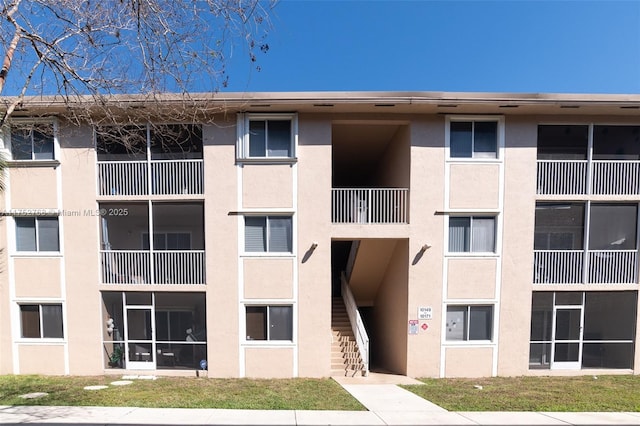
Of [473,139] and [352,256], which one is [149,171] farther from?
[473,139]

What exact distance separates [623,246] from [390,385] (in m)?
8.07

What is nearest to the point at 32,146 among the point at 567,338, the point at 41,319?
the point at 41,319

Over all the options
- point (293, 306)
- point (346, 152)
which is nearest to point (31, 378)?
point (293, 306)

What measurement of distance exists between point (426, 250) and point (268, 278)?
4653 mm

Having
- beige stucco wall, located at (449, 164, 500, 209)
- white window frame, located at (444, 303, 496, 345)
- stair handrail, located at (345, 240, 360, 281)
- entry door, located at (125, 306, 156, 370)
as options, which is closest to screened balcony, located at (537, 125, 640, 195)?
beige stucco wall, located at (449, 164, 500, 209)

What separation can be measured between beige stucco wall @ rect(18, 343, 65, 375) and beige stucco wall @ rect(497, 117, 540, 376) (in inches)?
508

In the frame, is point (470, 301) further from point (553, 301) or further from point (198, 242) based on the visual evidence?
point (198, 242)

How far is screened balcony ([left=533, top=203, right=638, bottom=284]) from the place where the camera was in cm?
847

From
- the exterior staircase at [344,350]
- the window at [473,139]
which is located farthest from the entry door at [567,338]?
the exterior staircase at [344,350]

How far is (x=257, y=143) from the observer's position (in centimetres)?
830

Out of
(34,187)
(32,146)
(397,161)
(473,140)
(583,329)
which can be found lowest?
(583,329)

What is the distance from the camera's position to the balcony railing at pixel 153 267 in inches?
330

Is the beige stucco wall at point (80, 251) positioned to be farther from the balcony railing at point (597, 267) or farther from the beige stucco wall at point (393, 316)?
the balcony railing at point (597, 267)

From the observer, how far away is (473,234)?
8.42m
